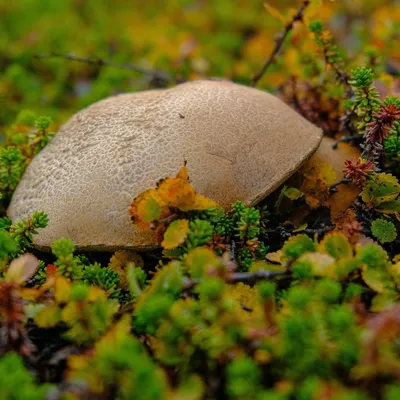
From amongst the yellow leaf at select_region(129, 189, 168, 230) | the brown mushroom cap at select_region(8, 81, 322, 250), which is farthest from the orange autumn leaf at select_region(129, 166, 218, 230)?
the brown mushroom cap at select_region(8, 81, 322, 250)

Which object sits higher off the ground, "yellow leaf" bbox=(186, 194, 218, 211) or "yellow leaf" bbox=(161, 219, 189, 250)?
"yellow leaf" bbox=(186, 194, 218, 211)

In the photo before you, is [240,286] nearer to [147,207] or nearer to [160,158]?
[147,207]

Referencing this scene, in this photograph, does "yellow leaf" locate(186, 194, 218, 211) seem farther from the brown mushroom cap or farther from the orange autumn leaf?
the brown mushroom cap

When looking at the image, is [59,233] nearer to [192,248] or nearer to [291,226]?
[192,248]

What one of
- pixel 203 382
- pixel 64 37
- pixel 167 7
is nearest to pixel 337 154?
pixel 203 382

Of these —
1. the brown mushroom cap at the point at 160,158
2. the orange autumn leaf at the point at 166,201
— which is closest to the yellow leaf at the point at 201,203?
the orange autumn leaf at the point at 166,201

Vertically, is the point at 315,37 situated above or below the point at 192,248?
above

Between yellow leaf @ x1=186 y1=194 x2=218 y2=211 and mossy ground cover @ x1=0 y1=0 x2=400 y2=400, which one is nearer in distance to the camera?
mossy ground cover @ x1=0 y1=0 x2=400 y2=400
